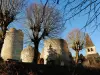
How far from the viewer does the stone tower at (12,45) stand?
3030 cm

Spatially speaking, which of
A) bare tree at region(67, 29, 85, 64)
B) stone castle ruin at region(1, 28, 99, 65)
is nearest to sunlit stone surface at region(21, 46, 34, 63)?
stone castle ruin at region(1, 28, 99, 65)

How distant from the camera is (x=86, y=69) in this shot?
18859mm

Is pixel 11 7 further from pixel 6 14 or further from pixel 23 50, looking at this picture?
pixel 23 50

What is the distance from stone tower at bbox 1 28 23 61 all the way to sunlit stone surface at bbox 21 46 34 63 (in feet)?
2.52

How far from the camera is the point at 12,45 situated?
30859 mm

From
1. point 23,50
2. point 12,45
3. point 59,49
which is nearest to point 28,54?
point 23,50

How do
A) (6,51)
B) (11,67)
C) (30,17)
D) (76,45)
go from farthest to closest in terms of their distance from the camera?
1. (76,45)
2. (6,51)
3. (30,17)
4. (11,67)

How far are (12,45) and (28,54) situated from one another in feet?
9.50

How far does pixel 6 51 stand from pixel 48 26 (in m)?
9.98

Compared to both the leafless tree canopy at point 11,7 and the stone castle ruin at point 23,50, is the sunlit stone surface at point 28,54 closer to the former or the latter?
the stone castle ruin at point 23,50

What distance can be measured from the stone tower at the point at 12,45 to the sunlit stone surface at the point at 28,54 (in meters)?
0.77

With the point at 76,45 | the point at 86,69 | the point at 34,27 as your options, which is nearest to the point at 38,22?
the point at 34,27

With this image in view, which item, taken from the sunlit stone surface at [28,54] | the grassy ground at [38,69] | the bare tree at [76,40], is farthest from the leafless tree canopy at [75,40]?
the grassy ground at [38,69]

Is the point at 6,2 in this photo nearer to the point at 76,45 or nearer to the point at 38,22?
the point at 38,22
